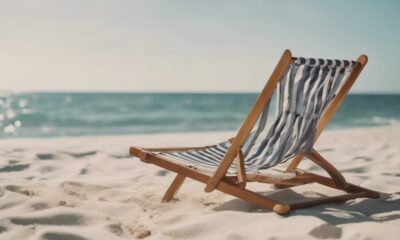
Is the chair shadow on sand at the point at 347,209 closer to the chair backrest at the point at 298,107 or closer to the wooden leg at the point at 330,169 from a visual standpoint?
the wooden leg at the point at 330,169

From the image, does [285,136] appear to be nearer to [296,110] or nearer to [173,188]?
[296,110]

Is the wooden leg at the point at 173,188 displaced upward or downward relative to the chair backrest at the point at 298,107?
downward

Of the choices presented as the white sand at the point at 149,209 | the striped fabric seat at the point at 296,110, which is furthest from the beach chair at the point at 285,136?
the white sand at the point at 149,209

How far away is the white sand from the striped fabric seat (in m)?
0.35

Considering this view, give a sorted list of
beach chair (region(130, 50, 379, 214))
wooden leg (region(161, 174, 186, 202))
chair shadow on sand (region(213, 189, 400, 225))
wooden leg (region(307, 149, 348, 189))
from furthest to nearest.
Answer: wooden leg (region(161, 174, 186, 202)) → wooden leg (region(307, 149, 348, 189)) → beach chair (region(130, 50, 379, 214)) → chair shadow on sand (region(213, 189, 400, 225))

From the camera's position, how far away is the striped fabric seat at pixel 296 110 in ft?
8.79

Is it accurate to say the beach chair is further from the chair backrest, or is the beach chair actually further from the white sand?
the white sand

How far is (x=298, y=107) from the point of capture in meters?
2.74

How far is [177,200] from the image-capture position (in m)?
3.18

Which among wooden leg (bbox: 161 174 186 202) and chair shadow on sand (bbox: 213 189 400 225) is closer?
chair shadow on sand (bbox: 213 189 400 225)

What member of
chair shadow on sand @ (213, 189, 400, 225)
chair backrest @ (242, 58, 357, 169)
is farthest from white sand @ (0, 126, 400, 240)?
chair backrest @ (242, 58, 357, 169)

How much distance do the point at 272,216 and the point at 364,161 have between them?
251 cm

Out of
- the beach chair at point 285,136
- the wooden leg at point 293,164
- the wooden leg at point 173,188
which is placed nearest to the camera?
the beach chair at point 285,136

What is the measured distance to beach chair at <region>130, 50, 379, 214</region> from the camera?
2596mm
